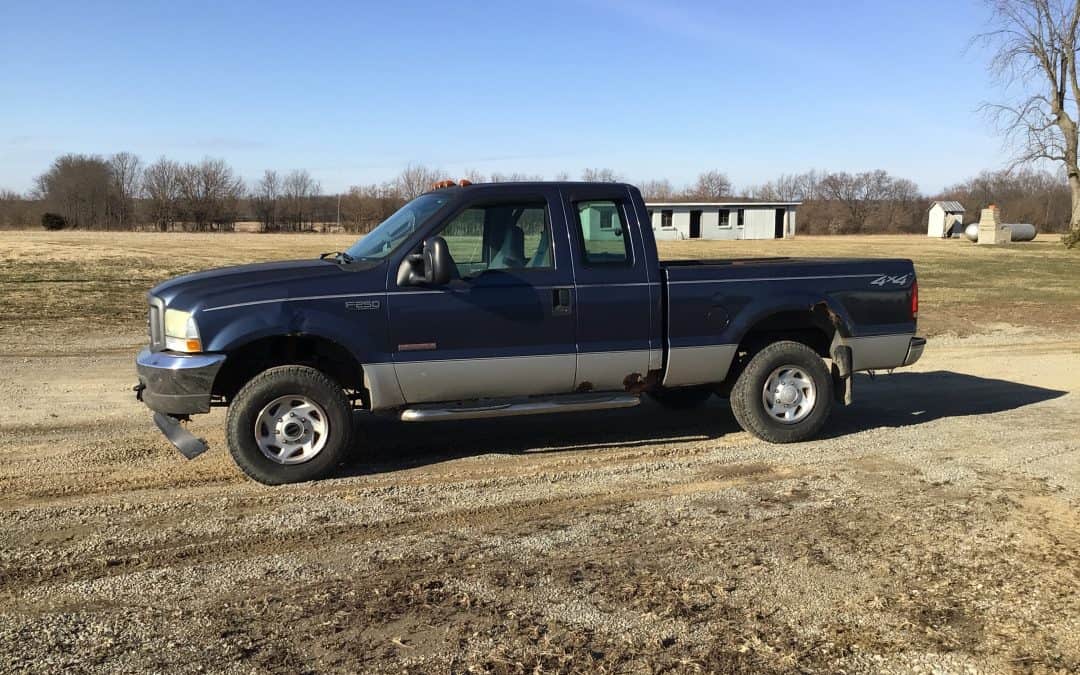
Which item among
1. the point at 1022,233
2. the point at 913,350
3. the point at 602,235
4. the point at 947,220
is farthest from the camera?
the point at 947,220

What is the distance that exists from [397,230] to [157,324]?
181 cm

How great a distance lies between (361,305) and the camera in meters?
6.20

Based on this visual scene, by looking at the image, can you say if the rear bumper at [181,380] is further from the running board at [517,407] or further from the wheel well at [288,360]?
the running board at [517,407]

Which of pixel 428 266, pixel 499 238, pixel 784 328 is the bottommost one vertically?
pixel 784 328

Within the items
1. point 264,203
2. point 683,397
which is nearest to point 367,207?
point 264,203

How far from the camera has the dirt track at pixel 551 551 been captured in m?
3.81

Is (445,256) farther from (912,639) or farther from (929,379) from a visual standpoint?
(929,379)

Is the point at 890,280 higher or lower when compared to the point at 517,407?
higher

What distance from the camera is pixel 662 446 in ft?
24.2

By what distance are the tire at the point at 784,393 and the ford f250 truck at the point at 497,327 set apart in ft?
0.04

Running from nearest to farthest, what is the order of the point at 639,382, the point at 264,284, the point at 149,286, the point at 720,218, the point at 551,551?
the point at 551,551 → the point at 264,284 → the point at 639,382 → the point at 149,286 → the point at 720,218

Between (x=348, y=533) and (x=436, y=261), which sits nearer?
(x=348, y=533)

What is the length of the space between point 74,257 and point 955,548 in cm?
3426

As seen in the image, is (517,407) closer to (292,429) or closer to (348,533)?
(292,429)
